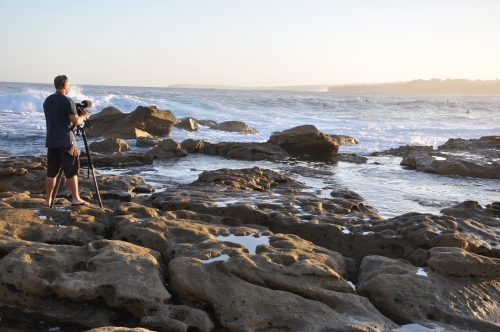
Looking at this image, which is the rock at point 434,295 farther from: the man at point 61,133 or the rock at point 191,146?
the rock at point 191,146

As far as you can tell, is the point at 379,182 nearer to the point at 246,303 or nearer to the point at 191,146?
the point at 191,146

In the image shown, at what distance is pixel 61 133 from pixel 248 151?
941 cm

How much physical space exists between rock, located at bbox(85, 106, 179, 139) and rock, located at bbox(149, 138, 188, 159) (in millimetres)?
5017

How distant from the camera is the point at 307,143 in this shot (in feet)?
54.7

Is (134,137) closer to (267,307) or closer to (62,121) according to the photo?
(62,121)

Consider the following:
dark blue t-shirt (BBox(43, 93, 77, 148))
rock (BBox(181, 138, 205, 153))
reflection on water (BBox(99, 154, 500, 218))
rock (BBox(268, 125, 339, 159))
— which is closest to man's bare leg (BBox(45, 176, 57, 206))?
dark blue t-shirt (BBox(43, 93, 77, 148))

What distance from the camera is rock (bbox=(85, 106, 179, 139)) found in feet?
64.7

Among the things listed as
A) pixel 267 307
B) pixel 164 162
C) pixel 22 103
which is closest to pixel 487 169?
pixel 164 162

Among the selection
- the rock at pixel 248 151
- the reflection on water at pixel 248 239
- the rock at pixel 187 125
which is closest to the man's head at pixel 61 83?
the reflection on water at pixel 248 239

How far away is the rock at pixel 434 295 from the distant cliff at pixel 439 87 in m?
167

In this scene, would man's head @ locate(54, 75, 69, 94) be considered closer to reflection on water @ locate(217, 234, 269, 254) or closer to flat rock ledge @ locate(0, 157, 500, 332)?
flat rock ledge @ locate(0, 157, 500, 332)

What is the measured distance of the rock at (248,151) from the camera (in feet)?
50.0

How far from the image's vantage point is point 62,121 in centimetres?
614

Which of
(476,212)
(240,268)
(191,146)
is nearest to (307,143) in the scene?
(191,146)
